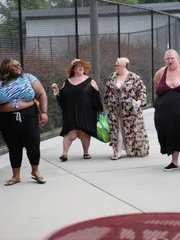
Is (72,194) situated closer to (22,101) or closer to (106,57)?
(22,101)

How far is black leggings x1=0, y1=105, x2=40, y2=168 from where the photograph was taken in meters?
6.83

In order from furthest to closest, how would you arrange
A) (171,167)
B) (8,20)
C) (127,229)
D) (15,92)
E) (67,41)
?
1. (67,41)
2. (8,20)
3. (171,167)
4. (15,92)
5. (127,229)

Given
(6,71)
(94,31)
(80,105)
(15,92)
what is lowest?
(80,105)

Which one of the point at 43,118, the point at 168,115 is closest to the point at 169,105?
the point at 168,115

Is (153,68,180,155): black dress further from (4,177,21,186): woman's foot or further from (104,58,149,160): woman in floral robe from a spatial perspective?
(4,177,21,186): woman's foot

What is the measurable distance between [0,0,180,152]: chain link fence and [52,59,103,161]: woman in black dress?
135cm

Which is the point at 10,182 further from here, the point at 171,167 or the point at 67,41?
the point at 67,41

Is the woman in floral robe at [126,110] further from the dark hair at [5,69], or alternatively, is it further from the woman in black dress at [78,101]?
the dark hair at [5,69]

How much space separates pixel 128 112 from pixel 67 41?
3699 mm

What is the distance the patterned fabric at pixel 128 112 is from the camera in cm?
856

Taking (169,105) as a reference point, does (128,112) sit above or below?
below

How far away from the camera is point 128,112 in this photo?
8.67m

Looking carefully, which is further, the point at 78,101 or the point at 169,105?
the point at 78,101

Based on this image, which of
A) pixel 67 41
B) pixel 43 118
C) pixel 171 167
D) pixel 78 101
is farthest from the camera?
pixel 67 41
